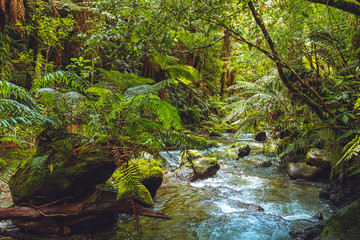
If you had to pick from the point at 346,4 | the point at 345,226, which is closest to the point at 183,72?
the point at 346,4

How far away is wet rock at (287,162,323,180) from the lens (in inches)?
173

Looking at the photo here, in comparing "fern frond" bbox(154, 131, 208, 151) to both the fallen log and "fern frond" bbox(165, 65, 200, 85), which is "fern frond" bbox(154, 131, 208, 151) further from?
"fern frond" bbox(165, 65, 200, 85)

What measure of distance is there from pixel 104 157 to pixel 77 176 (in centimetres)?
33

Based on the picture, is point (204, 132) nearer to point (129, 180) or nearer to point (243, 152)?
point (243, 152)

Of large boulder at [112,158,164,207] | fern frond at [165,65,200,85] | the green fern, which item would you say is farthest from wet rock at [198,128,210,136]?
the green fern

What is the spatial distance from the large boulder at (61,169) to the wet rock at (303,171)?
3.84 metres

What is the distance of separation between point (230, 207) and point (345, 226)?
5.16 feet

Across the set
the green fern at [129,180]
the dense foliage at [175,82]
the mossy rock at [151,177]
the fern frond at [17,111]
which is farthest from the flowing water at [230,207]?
the fern frond at [17,111]

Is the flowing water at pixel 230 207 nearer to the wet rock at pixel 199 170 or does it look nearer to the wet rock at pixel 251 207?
the wet rock at pixel 251 207

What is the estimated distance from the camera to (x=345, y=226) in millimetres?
1979

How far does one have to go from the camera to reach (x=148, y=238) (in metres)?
2.36

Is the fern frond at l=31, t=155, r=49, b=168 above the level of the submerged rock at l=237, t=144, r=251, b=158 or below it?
above

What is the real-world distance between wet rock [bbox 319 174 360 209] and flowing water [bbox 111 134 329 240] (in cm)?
16

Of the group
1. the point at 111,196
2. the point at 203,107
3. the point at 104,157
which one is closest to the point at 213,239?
the point at 111,196
